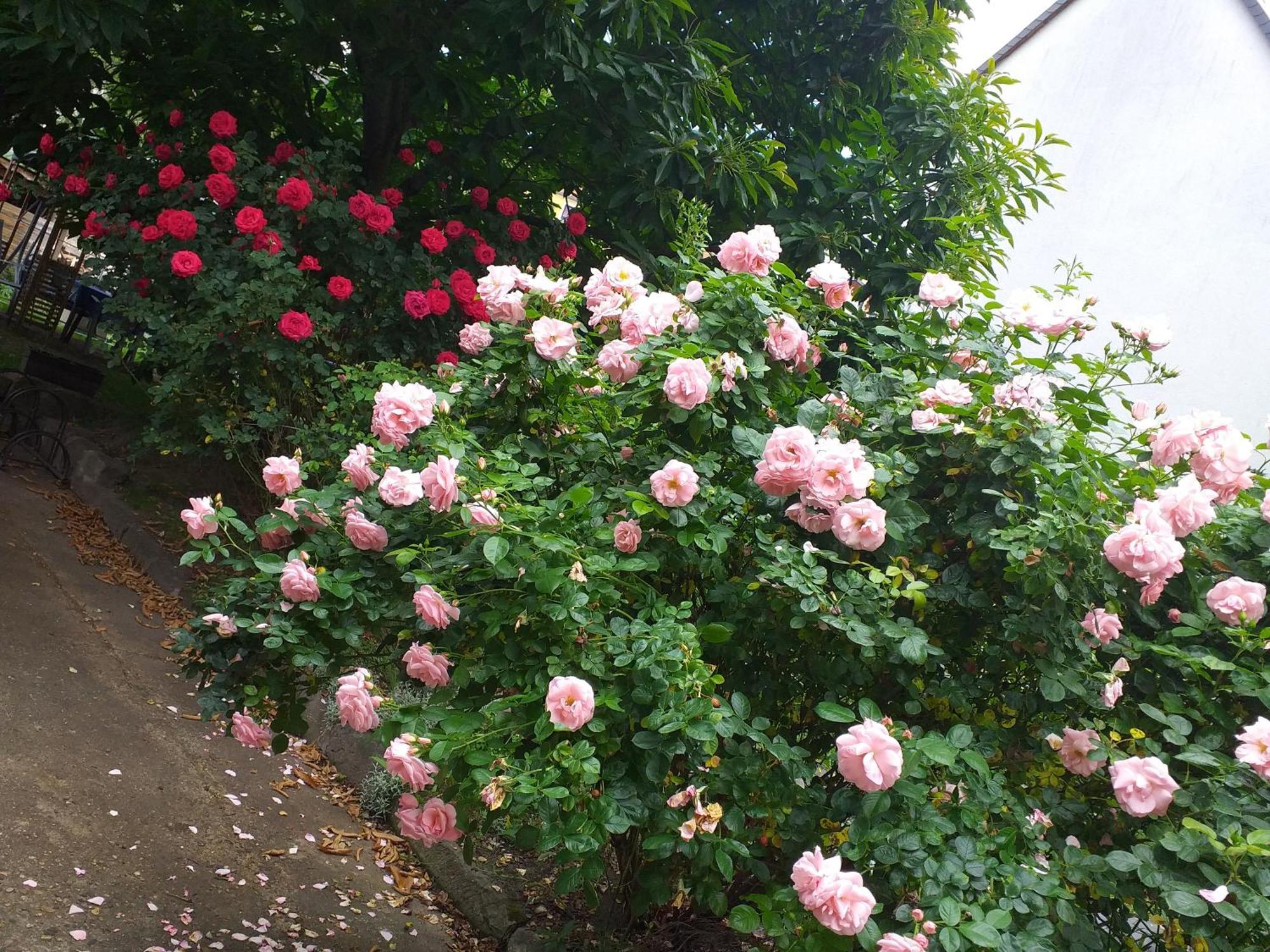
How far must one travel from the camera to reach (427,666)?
2.22 m

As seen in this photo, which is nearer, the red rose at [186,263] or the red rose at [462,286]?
the red rose at [186,263]

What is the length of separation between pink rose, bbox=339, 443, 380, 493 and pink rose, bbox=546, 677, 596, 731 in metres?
0.81

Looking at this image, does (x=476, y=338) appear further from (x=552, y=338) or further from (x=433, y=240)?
(x=433, y=240)

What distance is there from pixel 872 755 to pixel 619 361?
3.67 ft

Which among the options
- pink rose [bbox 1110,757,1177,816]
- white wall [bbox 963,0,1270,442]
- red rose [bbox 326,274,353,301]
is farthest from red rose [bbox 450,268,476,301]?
white wall [bbox 963,0,1270,442]

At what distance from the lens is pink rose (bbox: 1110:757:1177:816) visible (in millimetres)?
1876

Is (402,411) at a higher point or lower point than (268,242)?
lower

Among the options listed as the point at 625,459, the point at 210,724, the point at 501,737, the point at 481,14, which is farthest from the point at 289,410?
the point at 501,737

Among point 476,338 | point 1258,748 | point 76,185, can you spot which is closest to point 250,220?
point 76,185

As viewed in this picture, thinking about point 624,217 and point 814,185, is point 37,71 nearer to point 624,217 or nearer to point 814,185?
point 624,217

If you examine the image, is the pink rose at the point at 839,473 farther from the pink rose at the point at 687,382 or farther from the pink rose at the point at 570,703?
the pink rose at the point at 570,703

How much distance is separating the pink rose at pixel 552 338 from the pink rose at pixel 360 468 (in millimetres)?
486

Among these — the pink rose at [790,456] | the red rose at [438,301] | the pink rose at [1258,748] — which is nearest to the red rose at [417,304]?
the red rose at [438,301]

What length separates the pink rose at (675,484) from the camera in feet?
7.07
